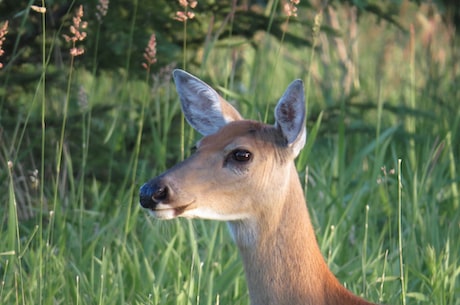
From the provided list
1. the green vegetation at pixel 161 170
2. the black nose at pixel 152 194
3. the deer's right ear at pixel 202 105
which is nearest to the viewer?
the black nose at pixel 152 194

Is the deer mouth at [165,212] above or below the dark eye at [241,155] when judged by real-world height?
below

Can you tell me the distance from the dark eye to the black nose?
0.31 metres

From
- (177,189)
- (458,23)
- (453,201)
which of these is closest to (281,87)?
(458,23)

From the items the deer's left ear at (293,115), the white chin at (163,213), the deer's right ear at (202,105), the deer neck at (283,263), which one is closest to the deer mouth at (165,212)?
the white chin at (163,213)

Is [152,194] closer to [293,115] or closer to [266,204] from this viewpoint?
[266,204]

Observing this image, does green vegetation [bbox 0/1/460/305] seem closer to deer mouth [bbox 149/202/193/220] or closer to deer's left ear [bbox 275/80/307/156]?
deer's left ear [bbox 275/80/307/156]

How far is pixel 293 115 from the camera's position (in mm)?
3447

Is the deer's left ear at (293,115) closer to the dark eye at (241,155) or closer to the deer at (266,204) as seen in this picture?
the deer at (266,204)

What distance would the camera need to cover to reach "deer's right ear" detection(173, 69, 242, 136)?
375 centimetres

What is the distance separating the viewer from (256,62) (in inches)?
241

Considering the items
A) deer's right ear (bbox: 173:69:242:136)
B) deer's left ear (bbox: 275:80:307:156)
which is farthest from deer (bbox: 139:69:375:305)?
deer's right ear (bbox: 173:69:242:136)

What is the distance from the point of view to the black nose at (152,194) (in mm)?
3092

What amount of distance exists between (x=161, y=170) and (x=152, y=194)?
206 centimetres

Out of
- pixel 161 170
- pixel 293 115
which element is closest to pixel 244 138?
pixel 293 115
